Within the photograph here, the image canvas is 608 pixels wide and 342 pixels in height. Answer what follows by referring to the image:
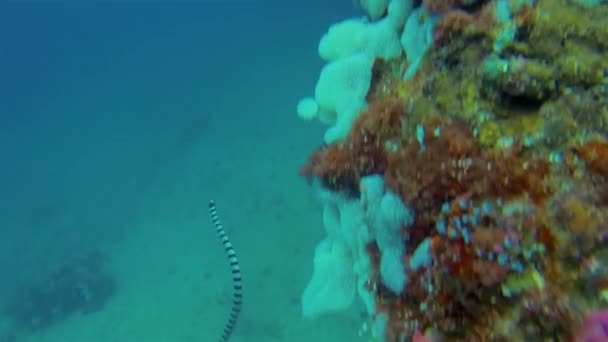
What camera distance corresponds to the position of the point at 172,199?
18688 millimetres

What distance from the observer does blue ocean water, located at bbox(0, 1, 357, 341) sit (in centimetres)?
1268

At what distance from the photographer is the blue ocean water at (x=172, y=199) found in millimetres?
12680

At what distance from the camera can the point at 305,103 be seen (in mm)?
4613

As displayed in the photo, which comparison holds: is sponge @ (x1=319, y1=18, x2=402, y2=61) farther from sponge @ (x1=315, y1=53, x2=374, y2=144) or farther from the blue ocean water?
the blue ocean water

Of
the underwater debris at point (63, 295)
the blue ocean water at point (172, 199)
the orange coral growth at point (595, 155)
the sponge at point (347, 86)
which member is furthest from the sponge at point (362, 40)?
the underwater debris at point (63, 295)

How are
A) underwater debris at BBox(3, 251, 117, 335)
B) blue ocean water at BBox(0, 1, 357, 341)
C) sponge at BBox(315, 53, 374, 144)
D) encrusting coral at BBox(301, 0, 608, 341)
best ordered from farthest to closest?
1. underwater debris at BBox(3, 251, 117, 335)
2. blue ocean water at BBox(0, 1, 357, 341)
3. sponge at BBox(315, 53, 374, 144)
4. encrusting coral at BBox(301, 0, 608, 341)

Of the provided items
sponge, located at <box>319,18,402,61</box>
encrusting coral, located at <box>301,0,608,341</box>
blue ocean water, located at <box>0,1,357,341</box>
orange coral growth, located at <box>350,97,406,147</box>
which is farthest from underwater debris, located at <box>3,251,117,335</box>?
encrusting coral, located at <box>301,0,608,341</box>

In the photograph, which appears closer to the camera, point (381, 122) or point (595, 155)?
point (595, 155)

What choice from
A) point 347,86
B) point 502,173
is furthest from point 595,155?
point 347,86

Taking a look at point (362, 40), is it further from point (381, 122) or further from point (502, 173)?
point (502, 173)

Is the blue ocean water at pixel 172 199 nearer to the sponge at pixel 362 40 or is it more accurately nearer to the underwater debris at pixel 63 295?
the underwater debris at pixel 63 295

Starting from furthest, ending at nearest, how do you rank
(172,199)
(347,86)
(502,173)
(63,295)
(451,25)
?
(172,199)
(63,295)
(347,86)
(451,25)
(502,173)

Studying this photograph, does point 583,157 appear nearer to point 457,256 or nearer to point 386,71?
point 457,256

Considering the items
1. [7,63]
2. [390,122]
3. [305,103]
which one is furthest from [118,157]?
[7,63]
